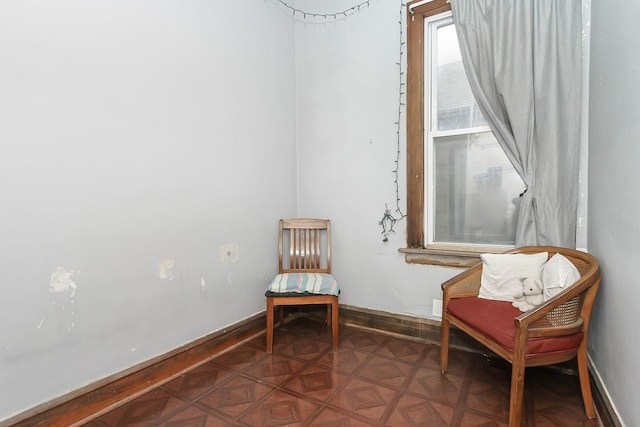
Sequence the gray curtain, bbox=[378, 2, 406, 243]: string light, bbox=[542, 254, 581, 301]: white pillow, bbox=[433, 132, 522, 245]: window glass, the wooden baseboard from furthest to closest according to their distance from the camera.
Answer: bbox=[378, 2, 406, 243]: string light → bbox=[433, 132, 522, 245]: window glass → the gray curtain → bbox=[542, 254, 581, 301]: white pillow → the wooden baseboard

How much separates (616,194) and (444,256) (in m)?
1.11

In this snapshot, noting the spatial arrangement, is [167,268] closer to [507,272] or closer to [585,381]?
[507,272]

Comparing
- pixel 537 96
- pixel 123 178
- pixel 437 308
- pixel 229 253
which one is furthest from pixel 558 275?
pixel 123 178

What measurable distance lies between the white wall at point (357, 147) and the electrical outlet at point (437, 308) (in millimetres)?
34

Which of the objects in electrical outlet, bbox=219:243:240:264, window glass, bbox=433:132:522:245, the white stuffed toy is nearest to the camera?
the white stuffed toy

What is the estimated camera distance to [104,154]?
175 cm

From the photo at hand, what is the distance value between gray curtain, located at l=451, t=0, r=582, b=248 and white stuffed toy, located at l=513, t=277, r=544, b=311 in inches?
13.6

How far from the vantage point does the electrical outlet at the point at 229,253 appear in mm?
2414

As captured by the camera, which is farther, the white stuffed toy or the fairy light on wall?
the fairy light on wall

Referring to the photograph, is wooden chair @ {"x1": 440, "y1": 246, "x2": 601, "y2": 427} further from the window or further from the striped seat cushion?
the striped seat cushion

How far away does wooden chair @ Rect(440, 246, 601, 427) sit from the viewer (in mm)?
1497

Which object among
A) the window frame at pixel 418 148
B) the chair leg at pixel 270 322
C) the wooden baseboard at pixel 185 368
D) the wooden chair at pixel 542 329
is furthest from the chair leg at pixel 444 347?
the chair leg at pixel 270 322

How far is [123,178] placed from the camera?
1.83 meters

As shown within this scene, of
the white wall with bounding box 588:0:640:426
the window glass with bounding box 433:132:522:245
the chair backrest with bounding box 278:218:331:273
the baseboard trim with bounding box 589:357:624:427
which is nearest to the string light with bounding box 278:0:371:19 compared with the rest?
the window glass with bounding box 433:132:522:245
